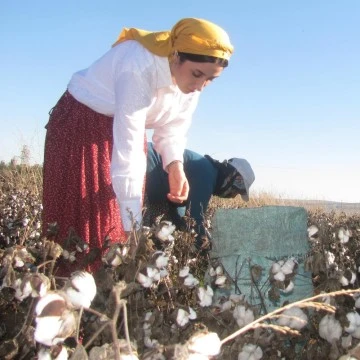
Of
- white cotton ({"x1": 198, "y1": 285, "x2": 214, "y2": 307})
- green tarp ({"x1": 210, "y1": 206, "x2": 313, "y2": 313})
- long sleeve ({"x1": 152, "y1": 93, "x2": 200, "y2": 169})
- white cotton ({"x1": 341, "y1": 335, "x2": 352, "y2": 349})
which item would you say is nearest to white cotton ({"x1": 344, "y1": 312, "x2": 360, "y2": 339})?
white cotton ({"x1": 341, "y1": 335, "x2": 352, "y2": 349})

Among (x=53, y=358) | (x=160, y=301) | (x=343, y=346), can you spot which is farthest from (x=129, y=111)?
(x=53, y=358)

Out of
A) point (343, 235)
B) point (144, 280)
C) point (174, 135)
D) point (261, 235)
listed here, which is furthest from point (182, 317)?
point (174, 135)

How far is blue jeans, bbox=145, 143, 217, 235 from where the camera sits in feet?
11.4

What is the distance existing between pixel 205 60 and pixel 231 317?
1143mm

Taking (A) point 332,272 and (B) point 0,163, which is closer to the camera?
(A) point 332,272

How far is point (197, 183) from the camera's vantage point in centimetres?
362

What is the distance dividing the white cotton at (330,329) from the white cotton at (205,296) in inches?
12.0

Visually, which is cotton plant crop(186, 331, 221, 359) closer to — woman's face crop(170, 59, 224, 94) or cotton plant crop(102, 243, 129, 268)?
cotton plant crop(102, 243, 129, 268)

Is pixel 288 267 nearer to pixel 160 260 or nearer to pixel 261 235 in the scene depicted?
pixel 160 260

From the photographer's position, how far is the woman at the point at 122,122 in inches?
93.1

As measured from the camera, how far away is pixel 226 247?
7.65 feet

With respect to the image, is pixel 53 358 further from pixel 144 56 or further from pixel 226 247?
pixel 144 56

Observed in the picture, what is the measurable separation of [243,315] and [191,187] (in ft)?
7.13

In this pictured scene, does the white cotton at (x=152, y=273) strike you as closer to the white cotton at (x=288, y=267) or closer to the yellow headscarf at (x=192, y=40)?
the white cotton at (x=288, y=267)
